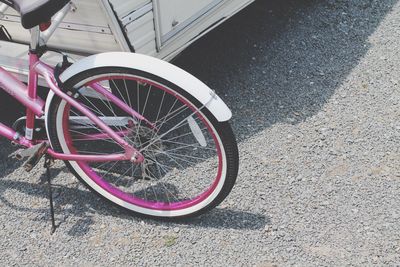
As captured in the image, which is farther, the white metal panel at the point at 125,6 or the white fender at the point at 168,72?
the white metal panel at the point at 125,6

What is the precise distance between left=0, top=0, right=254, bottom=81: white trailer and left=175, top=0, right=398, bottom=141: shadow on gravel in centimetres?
58

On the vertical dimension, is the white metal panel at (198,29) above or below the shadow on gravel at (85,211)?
above

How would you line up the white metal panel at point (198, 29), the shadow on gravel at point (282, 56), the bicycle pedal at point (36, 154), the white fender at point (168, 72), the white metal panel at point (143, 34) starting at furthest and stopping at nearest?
the shadow on gravel at point (282, 56)
the white metal panel at point (198, 29)
the bicycle pedal at point (36, 154)
the white metal panel at point (143, 34)
the white fender at point (168, 72)

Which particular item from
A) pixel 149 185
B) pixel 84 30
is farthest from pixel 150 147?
pixel 84 30

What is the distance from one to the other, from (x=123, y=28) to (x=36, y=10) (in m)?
0.51

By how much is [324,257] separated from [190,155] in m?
1.02

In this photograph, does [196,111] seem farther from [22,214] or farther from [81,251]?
[22,214]

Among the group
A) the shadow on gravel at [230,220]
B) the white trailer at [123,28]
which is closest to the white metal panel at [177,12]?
the white trailer at [123,28]

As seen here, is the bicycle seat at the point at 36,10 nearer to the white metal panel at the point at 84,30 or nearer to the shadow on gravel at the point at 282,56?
the white metal panel at the point at 84,30

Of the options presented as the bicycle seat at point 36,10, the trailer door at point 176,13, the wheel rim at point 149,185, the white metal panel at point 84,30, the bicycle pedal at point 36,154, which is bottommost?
the wheel rim at point 149,185

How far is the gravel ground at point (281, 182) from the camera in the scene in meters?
2.78

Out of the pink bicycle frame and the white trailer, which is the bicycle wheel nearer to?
the pink bicycle frame

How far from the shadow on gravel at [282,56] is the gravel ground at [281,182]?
11 millimetres

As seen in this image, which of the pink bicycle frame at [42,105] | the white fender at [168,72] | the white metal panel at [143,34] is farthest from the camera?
the white metal panel at [143,34]
